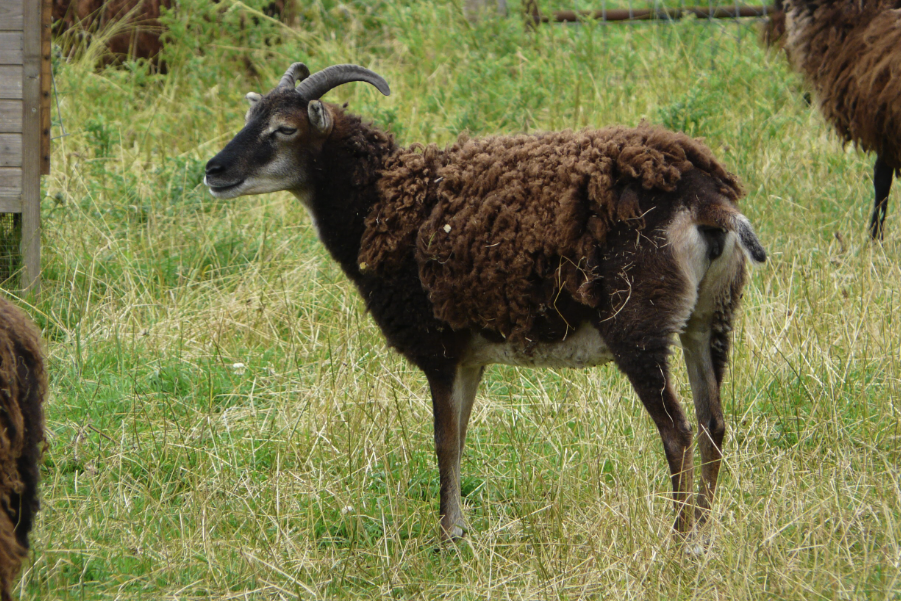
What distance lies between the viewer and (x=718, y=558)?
311cm

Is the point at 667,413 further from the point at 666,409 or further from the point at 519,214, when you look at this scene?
the point at 519,214

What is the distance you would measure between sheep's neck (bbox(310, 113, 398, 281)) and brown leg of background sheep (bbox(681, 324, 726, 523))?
4.60 ft

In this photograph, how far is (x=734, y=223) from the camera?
317 cm

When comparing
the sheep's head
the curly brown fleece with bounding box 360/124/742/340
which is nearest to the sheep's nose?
the sheep's head

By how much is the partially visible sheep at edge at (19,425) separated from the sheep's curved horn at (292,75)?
1584 mm

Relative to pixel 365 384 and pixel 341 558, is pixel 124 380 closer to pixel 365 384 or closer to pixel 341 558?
pixel 365 384

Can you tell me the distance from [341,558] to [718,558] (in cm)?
137

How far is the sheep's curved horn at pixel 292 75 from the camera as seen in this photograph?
4.11 m

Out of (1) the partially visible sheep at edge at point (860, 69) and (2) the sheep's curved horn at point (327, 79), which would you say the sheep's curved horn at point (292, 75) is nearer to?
(2) the sheep's curved horn at point (327, 79)

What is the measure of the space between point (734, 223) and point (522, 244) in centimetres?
75

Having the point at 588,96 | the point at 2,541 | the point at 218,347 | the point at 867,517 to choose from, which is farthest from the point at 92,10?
the point at 867,517

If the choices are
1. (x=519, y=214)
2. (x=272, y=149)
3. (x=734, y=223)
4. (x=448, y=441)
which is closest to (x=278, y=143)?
(x=272, y=149)

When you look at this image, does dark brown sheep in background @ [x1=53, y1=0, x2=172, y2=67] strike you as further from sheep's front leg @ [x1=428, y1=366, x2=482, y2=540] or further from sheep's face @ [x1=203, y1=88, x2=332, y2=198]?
sheep's front leg @ [x1=428, y1=366, x2=482, y2=540]

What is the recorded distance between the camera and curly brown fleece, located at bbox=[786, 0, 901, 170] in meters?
5.73
